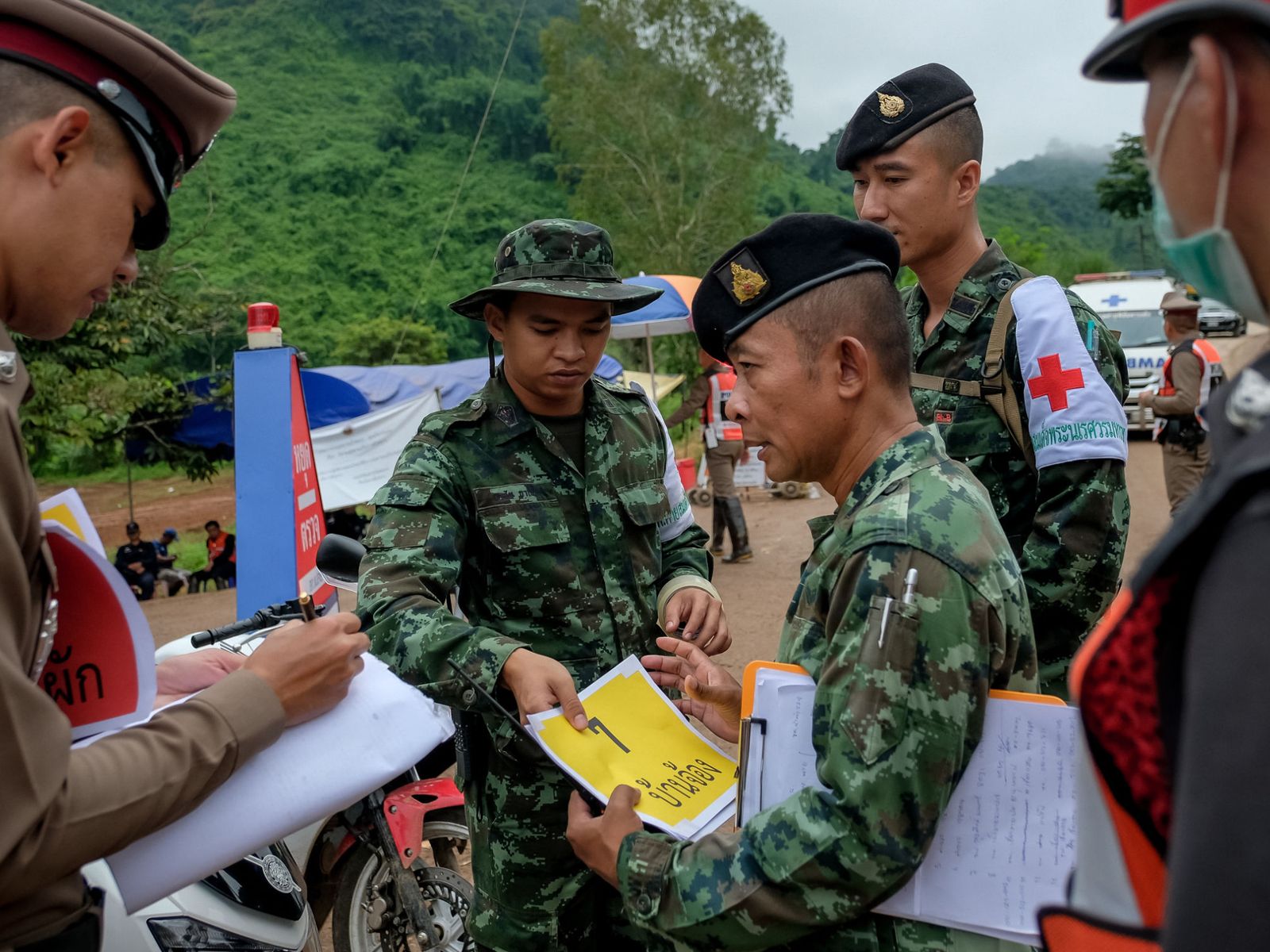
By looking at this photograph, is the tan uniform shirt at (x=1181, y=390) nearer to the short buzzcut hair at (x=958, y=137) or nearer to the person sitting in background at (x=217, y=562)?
the short buzzcut hair at (x=958, y=137)

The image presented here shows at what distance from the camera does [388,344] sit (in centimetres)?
3466

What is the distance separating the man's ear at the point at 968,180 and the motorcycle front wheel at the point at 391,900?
255 centimetres

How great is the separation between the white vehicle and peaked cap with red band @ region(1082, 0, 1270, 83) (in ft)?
52.7

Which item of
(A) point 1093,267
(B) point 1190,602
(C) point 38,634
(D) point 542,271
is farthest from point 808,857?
(A) point 1093,267

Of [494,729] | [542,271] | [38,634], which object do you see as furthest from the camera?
[542,271]

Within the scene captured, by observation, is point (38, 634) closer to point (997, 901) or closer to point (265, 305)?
point (997, 901)

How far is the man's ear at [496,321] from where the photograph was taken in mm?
2701

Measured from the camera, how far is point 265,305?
4359 mm

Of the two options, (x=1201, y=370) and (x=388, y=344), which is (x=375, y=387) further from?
(x=388, y=344)

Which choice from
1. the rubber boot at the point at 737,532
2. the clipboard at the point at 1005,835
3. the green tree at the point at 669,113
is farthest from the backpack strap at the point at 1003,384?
the green tree at the point at 669,113

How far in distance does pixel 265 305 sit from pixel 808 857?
3.78m

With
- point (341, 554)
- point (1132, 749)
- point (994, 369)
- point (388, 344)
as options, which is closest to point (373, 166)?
point (388, 344)

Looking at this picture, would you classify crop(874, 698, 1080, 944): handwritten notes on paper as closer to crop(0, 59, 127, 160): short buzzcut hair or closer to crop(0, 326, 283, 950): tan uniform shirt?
A: crop(0, 326, 283, 950): tan uniform shirt

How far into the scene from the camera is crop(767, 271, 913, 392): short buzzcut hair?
5.47ft
